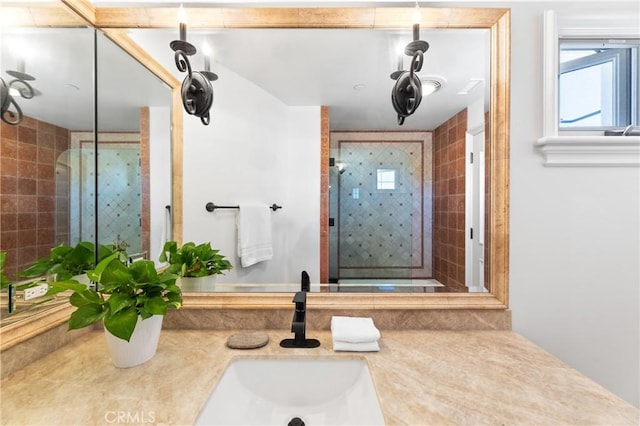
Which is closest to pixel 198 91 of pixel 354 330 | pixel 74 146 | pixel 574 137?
pixel 74 146

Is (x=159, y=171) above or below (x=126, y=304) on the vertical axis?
above

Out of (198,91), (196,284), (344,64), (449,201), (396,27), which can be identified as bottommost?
(196,284)

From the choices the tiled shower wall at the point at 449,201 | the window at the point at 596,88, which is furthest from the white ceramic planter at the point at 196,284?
the window at the point at 596,88

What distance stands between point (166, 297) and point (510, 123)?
1329mm

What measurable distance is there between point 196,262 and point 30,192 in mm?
527

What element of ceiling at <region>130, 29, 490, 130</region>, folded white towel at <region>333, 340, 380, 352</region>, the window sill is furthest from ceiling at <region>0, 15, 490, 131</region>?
folded white towel at <region>333, 340, 380, 352</region>

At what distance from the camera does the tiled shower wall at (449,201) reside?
1146 mm

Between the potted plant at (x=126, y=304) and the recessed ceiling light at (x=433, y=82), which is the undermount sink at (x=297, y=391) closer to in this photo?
the potted plant at (x=126, y=304)

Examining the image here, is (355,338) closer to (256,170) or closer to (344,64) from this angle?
(256,170)

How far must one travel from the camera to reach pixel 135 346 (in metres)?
0.82

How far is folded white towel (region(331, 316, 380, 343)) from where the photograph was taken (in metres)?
0.90

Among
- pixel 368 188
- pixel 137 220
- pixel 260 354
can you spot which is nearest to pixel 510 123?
pixel 368 188

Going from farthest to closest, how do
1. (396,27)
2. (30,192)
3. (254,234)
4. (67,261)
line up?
(254,234), (396,27), (67,261), (30,192)

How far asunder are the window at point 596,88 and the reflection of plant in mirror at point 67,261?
5.94ft
